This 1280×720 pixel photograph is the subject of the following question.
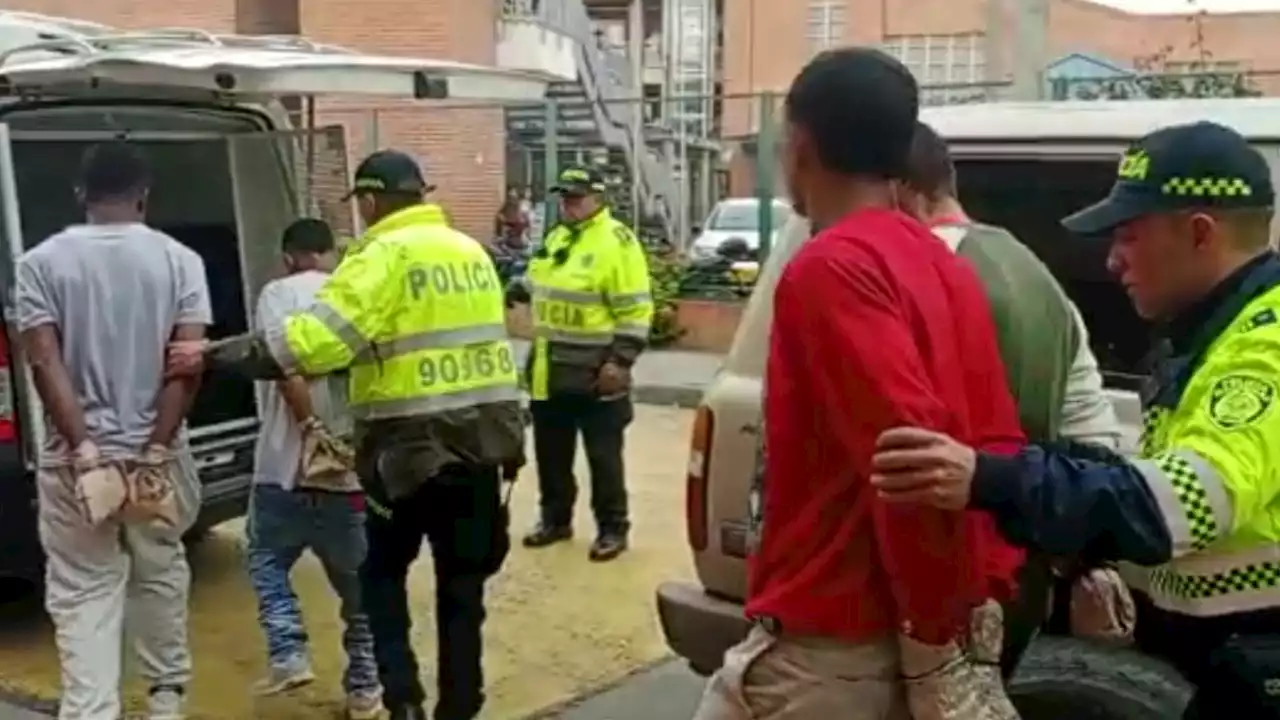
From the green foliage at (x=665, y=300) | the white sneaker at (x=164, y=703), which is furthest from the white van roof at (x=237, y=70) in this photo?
the green foliage at (x=665, y=300)

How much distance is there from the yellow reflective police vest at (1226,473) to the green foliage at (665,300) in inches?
555

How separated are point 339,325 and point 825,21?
38414 mm

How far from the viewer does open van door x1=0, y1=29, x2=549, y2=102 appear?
19.1ft

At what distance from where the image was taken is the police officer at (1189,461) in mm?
2445

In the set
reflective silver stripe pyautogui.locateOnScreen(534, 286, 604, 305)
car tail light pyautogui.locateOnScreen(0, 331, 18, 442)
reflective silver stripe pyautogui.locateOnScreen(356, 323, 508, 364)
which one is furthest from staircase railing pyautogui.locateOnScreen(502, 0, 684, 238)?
reflective silver stripe pyautogui.locateOnScreen(356, 323, 508, 364)

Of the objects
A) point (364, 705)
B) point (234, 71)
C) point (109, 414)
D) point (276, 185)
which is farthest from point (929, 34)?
point (109, 414)

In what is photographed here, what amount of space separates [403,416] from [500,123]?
16.3 meters

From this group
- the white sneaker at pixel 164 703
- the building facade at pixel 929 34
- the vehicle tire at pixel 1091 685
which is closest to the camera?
the vehicle tire at pixel 1091 685

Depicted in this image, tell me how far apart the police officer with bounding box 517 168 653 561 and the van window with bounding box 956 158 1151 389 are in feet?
10.5

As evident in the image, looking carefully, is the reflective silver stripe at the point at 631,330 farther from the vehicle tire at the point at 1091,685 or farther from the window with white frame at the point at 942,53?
the window with white frame at the point at 942,53

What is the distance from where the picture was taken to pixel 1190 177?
2738mm

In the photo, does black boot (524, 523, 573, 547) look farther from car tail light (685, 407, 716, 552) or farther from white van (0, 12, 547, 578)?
car tail light (685, 407, 716, 552)

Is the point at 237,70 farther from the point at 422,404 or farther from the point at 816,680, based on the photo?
the point at 816,680

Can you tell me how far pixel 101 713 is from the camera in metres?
5.50
